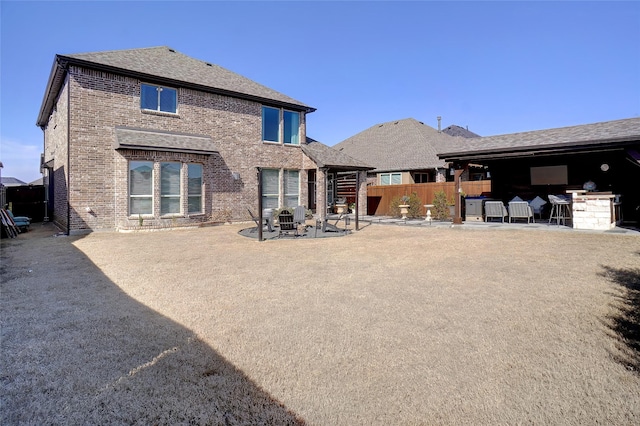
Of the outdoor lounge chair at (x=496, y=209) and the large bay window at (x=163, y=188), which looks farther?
the outdoor lounge chair at (x=496, y=209)

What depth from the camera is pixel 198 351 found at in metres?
3.07

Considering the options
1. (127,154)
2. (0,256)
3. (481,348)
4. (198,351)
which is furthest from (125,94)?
(481,348)

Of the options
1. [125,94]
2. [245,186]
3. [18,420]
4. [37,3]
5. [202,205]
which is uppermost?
[37,3]

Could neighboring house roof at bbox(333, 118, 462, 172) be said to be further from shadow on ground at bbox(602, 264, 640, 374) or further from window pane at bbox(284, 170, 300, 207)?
shadow on ground at bbox(602, 264, 640, 374)

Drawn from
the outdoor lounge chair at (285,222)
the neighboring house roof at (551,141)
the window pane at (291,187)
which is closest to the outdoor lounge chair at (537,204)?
the neighboring house roof at (551,141)

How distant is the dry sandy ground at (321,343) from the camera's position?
2.24 metres

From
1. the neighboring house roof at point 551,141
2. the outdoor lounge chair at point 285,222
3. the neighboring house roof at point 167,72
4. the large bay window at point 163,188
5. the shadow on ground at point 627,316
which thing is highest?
the neighboring house roof at point 167,72

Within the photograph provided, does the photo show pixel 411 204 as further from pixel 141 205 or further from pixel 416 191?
pixel 141 205

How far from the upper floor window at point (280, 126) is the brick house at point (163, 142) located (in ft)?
0.19

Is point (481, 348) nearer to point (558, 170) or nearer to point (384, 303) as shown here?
point (384, 303)

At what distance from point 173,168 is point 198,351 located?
11.7 meters

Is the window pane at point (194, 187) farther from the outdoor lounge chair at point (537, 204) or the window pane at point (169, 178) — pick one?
the outdoor lounge chair at point (537, 204)

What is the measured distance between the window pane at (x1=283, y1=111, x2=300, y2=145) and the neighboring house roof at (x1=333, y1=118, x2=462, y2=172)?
8.82 metres

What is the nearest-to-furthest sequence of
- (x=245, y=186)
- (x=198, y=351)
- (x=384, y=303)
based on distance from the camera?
(x=198, y=351) < (x=384, y=303) < (x=245, y=186)
